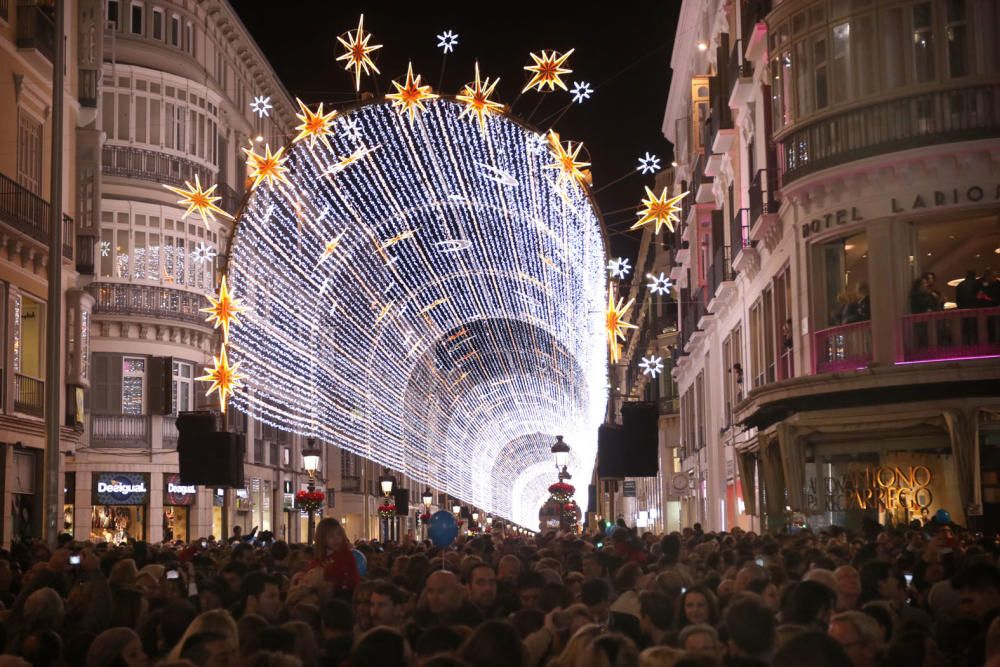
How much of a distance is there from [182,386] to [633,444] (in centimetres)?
2734

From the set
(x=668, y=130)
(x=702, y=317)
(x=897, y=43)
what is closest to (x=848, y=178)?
(x=897, y=43)

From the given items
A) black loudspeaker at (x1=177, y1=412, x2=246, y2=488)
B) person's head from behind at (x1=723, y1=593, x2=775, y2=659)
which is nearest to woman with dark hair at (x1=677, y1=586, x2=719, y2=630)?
person's head from behind at (x1=723, y1=593, x2=775, y2=659)

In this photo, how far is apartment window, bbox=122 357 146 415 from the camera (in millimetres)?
48906

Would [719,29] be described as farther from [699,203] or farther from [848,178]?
[848,178]

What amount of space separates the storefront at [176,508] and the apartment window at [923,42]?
102ft

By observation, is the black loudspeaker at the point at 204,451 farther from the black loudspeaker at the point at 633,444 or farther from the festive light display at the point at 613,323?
the festive light display at the point at 613,323

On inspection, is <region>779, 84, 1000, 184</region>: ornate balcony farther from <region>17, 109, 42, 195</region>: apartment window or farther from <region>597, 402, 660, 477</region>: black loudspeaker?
<region>17, 109, 42, 195</region>: apartment window

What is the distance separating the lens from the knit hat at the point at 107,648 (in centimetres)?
895

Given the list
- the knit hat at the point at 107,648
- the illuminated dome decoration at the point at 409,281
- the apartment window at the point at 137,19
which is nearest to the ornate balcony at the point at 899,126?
the illuminated dome decoration at the point at 409,281

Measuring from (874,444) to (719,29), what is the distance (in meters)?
18.2

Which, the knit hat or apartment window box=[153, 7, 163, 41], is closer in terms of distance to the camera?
the knit hat

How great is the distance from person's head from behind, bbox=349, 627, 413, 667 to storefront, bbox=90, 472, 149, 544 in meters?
42.5

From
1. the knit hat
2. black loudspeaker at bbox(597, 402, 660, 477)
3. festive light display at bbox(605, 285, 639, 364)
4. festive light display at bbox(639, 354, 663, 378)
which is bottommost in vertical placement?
the knit hat

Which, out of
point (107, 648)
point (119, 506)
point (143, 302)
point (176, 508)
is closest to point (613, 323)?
point (107, 648)
